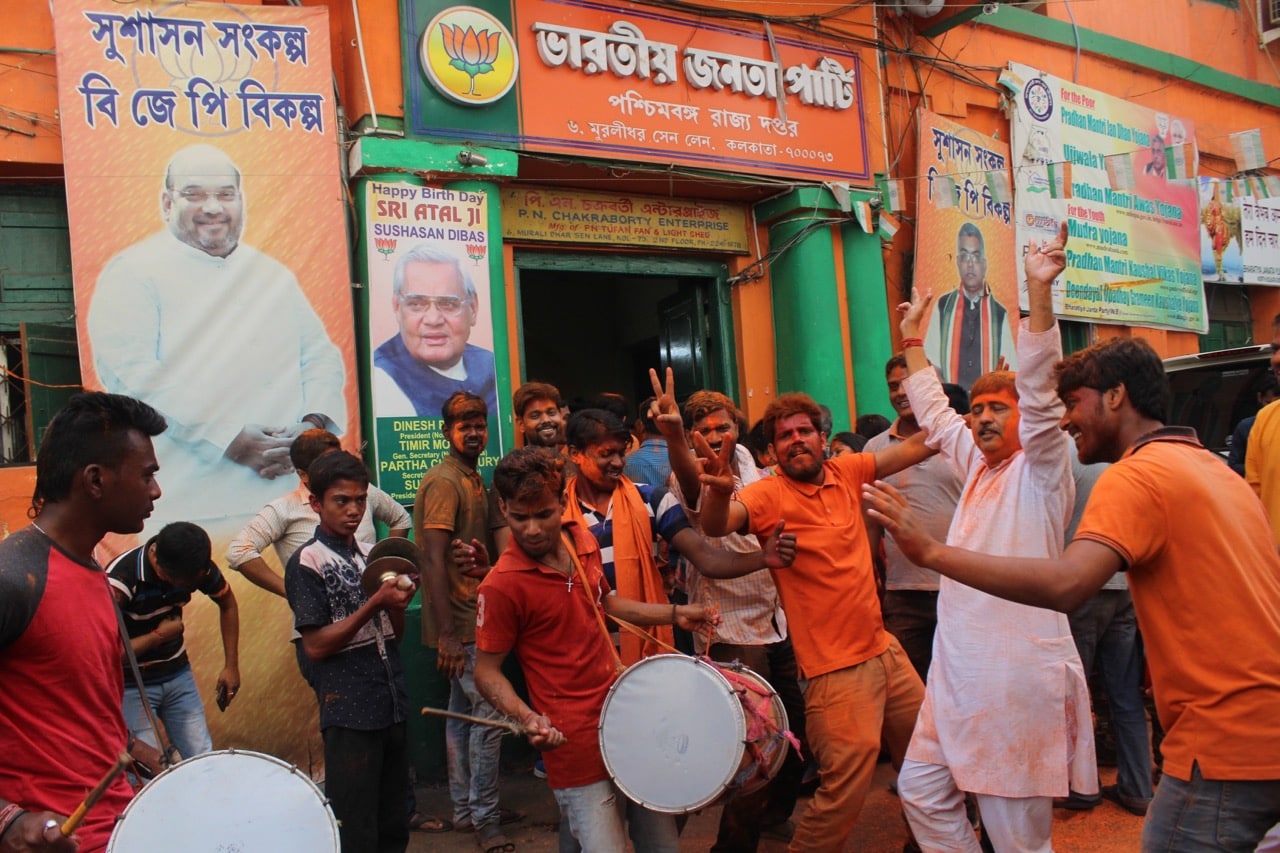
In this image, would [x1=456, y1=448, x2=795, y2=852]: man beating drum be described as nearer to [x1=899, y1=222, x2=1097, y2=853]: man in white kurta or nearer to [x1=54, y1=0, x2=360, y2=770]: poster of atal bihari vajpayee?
[x1=899, y1=222, x2=1097, y2=853]: man in white kurta

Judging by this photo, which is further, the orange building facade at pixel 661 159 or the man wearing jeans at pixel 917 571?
the orange building facade at pixel 661 159

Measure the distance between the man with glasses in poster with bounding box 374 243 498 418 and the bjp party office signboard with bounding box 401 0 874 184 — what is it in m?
0.87

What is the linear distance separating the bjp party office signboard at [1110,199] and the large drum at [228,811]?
8.82 m

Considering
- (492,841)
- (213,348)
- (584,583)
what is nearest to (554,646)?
(584,583)

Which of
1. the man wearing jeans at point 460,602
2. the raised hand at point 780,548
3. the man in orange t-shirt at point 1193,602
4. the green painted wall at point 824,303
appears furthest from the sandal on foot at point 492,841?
the green painted wall at point 824,303

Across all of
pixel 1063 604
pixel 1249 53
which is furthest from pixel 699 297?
pixel 1249 53

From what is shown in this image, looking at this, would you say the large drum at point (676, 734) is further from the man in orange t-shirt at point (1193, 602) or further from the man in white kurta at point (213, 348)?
the man in white kurta at point (213, 348)

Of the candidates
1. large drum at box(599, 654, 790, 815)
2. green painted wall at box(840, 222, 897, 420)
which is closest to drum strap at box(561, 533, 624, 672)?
large drum at box(599, 654, 790, 815)

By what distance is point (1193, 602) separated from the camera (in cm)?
245

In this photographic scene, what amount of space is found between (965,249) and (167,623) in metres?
7.46

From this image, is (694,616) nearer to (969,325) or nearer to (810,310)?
(810,310)

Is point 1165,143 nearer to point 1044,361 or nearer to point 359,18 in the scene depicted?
point 359,18

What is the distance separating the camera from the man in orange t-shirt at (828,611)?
369cm

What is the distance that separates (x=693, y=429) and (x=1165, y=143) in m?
9.49
